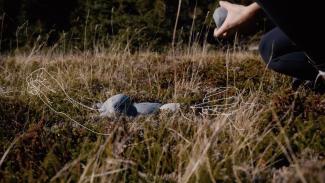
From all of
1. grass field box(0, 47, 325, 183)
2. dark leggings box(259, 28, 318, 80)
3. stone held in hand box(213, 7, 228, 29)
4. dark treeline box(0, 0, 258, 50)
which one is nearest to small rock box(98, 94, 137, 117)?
grass field box(0, 47, 325, 183)

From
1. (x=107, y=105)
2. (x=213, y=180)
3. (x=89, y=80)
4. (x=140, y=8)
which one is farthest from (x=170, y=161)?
(x=140, y=8)

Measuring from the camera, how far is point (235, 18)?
2.98 meters

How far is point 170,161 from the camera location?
251cm

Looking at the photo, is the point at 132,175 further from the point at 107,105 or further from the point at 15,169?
the point at 107,105

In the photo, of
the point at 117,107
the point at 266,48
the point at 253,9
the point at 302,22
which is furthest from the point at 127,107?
the point at 302,22

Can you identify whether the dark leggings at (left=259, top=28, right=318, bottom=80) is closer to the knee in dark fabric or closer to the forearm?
the knee in dark fabric

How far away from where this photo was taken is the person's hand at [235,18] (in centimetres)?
294

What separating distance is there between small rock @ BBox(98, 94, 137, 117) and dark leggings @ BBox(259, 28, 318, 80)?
116 centimetres

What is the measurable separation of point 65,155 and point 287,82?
8.84 ft

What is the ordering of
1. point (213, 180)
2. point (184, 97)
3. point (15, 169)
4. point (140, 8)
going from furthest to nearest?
point (140, 8), point (184, 97), point (15, 169), point (213, 180)

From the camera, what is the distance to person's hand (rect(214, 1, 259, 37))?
9.66ft

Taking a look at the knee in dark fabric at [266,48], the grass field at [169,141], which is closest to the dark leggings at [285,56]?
the knee in dark fabric at [266,48]

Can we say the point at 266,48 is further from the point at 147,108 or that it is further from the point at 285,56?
the point at 147,108

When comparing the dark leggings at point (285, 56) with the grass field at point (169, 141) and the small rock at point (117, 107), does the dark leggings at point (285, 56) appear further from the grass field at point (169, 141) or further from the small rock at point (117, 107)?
the small rock at point (117, 107)
